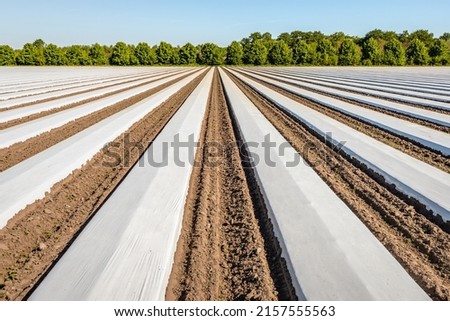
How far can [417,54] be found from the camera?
4744 centimetres

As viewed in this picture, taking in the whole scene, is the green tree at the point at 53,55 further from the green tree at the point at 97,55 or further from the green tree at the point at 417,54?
the green tree at the point at 417,54

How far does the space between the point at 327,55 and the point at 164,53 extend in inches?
1006

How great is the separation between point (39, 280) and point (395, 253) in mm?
2642

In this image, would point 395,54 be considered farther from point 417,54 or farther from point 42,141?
point 42,141

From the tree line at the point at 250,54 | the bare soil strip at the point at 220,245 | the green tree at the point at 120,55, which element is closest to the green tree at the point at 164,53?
the tree line at the point at 250,54

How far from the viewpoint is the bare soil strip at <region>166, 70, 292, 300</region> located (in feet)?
7.59

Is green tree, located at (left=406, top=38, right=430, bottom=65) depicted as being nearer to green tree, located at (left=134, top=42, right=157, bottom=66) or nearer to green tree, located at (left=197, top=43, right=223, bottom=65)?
green tree, located at (left=197, top=43, right=223, bottom=65)

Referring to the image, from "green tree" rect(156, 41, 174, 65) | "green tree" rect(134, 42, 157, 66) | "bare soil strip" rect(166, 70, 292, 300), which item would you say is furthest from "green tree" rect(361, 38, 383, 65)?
"bare soil strip" rect(166, 70, 292, 300)

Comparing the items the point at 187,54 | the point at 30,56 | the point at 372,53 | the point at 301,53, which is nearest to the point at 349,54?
the point at 372,53

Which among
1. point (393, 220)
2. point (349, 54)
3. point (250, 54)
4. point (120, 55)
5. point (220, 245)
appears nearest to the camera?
point (220, 245)

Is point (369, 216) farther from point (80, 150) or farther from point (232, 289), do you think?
point (80, 150)

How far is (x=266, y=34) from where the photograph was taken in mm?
83062

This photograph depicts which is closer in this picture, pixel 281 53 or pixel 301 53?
pixel 301 53
